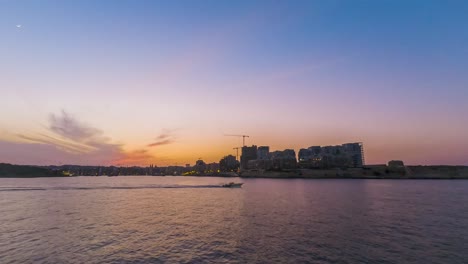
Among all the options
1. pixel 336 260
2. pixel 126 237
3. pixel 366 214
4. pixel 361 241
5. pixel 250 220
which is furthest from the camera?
pixel 366 214

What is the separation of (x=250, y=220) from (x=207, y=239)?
18798 mm

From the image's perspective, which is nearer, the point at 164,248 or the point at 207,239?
the point at 164,248

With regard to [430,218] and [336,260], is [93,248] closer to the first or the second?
[336,260]

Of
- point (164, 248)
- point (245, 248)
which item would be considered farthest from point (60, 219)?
point (245, 248)

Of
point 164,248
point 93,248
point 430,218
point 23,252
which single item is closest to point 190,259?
point 164,248

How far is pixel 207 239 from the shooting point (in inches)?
1673

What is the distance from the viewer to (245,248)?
123 feet

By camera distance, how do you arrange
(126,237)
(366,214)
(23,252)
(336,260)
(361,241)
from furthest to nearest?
(366,214) < (126,237) < (361,241) < (23,252) < (336,260)

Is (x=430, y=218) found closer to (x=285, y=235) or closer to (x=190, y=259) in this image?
(x=285, y=235)

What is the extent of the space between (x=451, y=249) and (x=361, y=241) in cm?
1072

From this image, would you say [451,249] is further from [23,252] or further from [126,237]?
[23,252]

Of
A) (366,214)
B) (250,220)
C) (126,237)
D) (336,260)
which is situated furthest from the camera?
(366,214)

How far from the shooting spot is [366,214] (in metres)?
66.7

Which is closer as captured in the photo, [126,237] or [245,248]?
[245,248]
